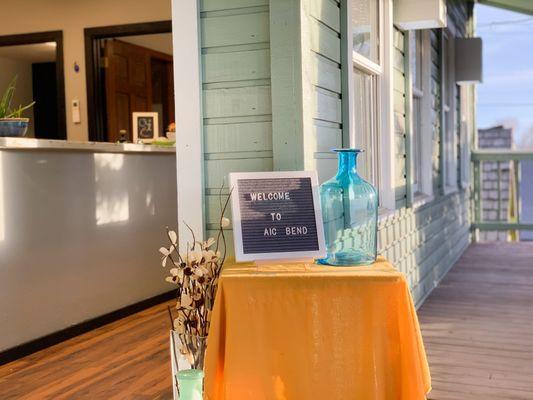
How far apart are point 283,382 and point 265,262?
0.37 meters

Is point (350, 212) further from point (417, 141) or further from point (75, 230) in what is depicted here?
point (417, 141)

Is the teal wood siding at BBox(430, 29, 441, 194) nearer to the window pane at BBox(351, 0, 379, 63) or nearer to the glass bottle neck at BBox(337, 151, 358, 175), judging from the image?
the window pane at BBox(351, 0, 379, 63)

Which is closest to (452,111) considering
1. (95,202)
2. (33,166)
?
(95,202)

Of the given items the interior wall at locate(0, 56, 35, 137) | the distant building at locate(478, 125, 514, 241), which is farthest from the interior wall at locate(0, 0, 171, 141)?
the distant building at locate(478, 125, 514, 241)

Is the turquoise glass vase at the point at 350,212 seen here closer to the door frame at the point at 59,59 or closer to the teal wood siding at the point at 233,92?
the teal wood siding at the point at 233,92

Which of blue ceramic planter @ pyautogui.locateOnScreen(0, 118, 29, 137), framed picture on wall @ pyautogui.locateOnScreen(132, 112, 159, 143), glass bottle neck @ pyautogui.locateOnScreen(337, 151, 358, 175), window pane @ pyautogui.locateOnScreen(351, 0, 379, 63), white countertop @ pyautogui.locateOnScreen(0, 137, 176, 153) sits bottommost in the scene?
glass bottle neck @ pyautogui.locateOnScreen(337, 151, 358, 175)

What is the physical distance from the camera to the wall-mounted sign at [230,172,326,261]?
7.28 ft

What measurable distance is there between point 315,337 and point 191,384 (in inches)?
18.3

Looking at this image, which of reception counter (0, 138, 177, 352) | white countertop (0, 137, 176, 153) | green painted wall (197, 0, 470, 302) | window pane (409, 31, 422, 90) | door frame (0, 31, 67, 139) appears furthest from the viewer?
door frame (0, 31, 67, 139)

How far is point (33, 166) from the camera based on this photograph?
12.4 feet

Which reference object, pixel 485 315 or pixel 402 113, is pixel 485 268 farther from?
pixel 402 113

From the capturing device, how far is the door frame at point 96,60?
5848 mm

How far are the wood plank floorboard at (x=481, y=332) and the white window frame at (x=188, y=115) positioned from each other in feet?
4.15

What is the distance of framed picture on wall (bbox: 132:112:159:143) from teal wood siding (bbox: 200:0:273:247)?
3334 mm
